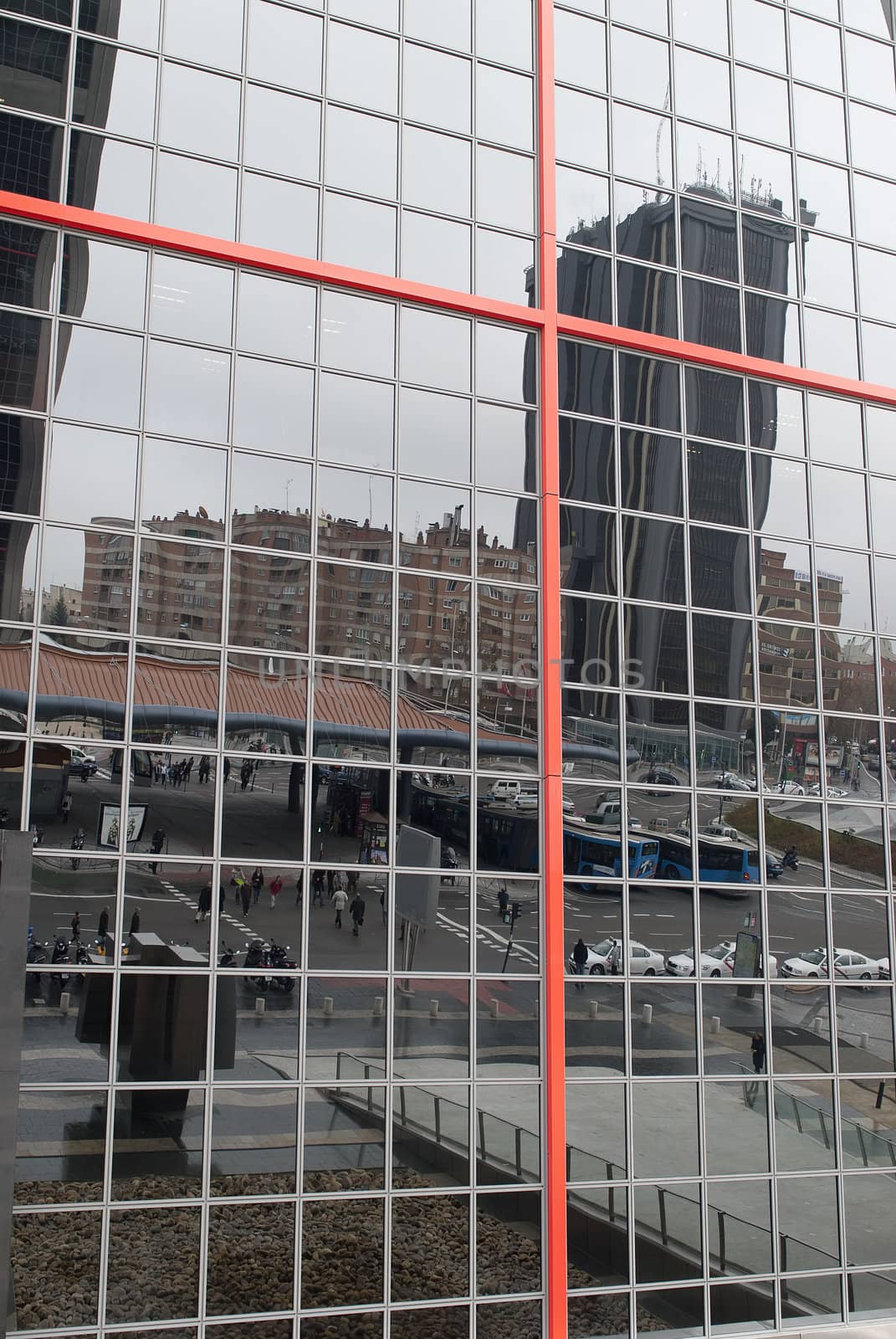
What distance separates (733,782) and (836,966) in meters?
2.54

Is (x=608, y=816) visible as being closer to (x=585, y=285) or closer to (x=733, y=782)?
(x=733, y=782)

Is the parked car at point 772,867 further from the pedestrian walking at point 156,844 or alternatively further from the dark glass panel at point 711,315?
the pedestrian walking at point 156,844

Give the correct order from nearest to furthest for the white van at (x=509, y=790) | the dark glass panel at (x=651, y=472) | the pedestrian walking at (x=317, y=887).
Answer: the pedestrian walking at (x=317, y=887) < the white van at (x=509, y=790) < the dark glass panel at (x=651, y=472)

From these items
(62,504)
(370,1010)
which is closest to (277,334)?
(62,504)

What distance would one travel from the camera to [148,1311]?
10242 millimetres

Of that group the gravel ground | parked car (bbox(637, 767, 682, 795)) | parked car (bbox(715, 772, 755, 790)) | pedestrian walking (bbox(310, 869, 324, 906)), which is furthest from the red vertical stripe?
pedestrian walking (bbox(310, 869, 324, 906))

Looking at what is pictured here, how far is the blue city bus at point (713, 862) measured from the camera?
1299 centimetres

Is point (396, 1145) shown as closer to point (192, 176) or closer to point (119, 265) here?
point (119, 265)

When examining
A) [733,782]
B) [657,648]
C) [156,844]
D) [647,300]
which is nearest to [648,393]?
[647,300]

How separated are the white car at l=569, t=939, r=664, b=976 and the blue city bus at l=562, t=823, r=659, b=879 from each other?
74cm

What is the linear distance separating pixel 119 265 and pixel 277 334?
1723 mm

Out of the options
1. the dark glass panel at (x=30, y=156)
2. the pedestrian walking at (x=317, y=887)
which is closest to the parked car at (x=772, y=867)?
the pedestrian walking at (x=317, y=887)

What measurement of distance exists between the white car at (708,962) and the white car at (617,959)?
0.17 metres

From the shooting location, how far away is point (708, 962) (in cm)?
1291
